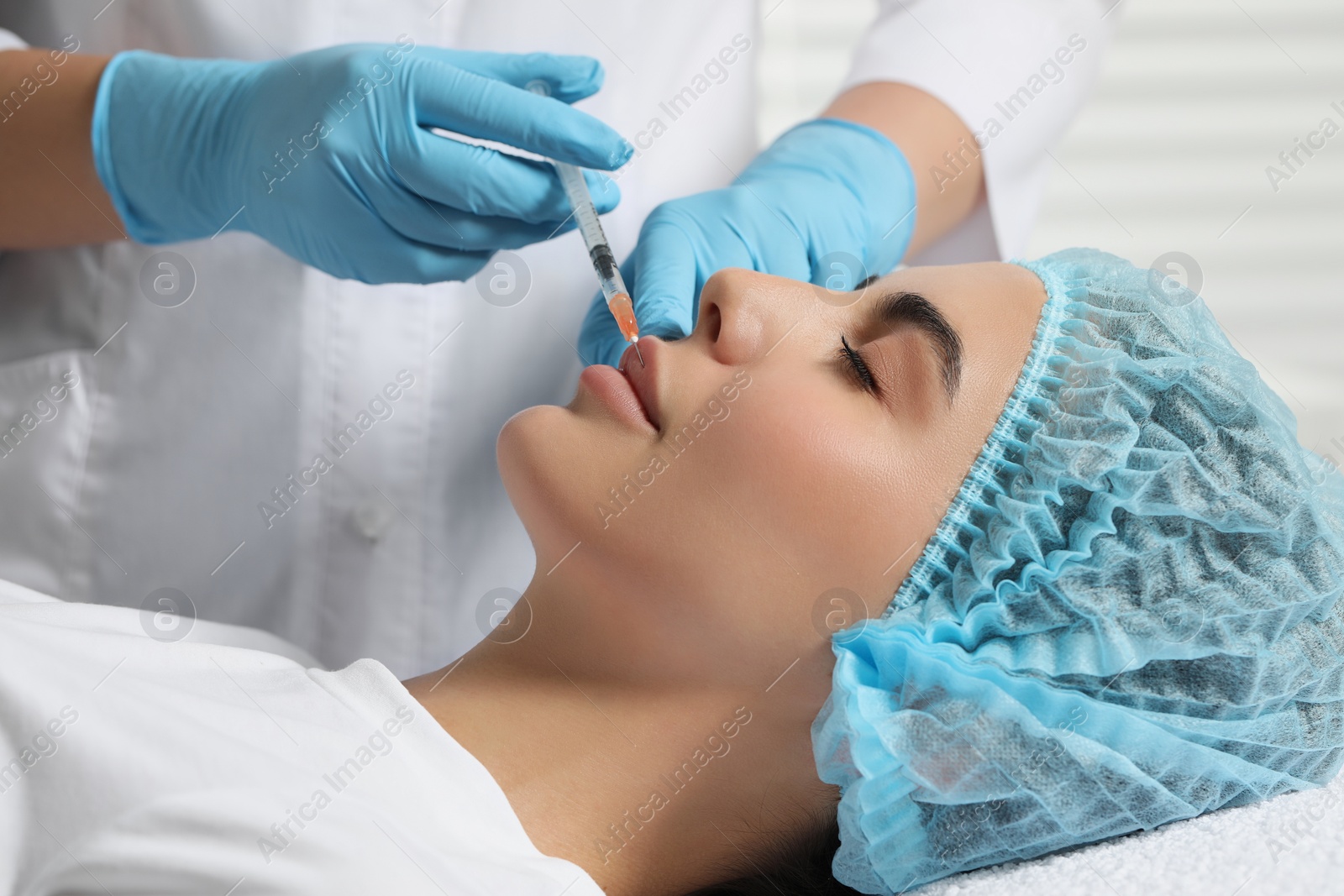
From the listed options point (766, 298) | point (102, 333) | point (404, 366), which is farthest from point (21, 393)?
point (766, 298)

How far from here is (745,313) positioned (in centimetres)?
103

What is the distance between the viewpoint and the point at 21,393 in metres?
1.27

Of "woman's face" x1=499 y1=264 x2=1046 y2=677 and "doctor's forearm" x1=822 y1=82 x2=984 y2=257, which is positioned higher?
"doctor's forearm" x1=822 y1=82 x2=984 y2=257

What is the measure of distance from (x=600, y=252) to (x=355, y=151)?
308 millimetres

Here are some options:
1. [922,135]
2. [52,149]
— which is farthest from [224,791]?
[922,135]

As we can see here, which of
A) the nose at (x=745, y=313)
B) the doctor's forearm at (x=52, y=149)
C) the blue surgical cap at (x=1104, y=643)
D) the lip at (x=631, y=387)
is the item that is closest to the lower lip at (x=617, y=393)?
the lip at (x=631, y=387)

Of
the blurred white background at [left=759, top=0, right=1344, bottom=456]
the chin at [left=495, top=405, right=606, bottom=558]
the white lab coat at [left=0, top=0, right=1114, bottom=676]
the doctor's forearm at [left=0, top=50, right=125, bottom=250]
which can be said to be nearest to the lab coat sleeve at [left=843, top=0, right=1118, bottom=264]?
the blurred white background at [left=759, top=0, right=1344, bottom=456]

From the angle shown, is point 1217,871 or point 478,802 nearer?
point 1217,871

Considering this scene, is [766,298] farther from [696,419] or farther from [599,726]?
[599,726]

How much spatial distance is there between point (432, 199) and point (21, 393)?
65 cm

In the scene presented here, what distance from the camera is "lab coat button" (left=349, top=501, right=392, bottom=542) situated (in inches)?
50.0

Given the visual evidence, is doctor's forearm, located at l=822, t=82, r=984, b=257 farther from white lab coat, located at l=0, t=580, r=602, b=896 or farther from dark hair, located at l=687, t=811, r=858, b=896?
white lab coat, located at l=0, t=580, r=602, b=896

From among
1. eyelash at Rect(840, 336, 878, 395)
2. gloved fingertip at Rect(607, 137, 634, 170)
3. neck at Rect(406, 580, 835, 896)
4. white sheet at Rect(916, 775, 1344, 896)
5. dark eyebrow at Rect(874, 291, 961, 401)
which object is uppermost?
gloved fingertip at Rect(607, 137, 634, 170)

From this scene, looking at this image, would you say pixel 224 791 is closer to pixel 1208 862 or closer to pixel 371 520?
pixel 371 520
